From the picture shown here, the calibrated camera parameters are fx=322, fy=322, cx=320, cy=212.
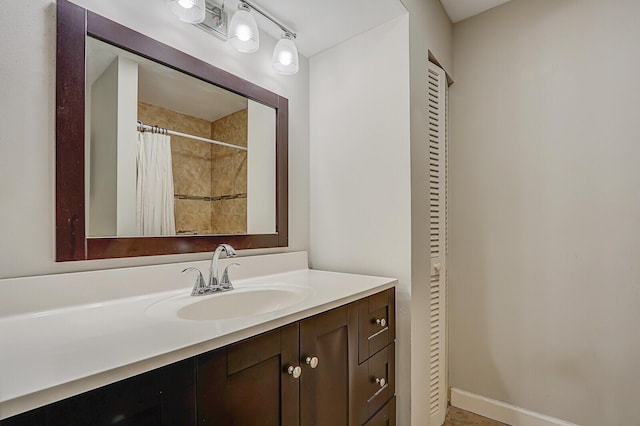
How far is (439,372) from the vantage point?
72.4 inches

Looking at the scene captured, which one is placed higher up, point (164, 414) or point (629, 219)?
point (629, 219)

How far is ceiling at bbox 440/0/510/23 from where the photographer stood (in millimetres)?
1901

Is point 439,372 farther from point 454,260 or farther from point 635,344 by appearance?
point 635,344

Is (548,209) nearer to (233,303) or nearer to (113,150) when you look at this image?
(233,303)

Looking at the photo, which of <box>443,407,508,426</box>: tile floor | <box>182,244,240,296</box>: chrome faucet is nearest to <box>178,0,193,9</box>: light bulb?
<box>182,244,240,296</box>: chrome faucet

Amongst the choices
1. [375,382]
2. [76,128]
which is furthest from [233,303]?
[76,128]

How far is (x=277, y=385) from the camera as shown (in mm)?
876

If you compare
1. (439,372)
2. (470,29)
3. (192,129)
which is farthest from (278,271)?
(470,29)

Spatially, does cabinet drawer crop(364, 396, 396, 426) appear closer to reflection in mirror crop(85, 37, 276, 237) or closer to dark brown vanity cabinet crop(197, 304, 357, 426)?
dark brown vanity cabinet crop(197, 304, 357, 426)

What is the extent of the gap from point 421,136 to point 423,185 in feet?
0.81

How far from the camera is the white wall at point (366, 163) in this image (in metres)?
1.52

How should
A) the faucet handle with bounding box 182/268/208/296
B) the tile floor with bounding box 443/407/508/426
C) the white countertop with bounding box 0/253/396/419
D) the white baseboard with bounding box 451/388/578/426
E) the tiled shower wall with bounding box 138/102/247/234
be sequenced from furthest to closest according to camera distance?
the tile floor with bounding box 443/407/508/426 → the white baseboard with bounding box 451/388/578/426 → the tiled shower wall with bounding box 138/102/247/234 → the faucet handle with bounding box 182/268/208/296 → the white countertop with bounding box 0/253/396/419

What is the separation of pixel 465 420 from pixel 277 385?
1.60m

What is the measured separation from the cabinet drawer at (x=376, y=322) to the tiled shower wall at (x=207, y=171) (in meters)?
0.67
